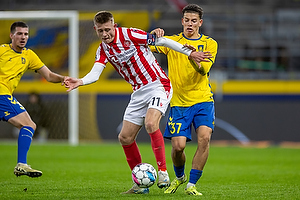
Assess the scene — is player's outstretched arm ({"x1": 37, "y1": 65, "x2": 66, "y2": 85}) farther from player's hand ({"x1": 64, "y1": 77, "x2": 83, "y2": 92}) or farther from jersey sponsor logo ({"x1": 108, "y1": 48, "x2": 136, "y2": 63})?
jersey sponsor logo ({"x1": 108, "y1": 48, "x2": 136, "y2": 63})

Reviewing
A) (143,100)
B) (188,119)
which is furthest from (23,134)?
(188,119)

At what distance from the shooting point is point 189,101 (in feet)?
20.3

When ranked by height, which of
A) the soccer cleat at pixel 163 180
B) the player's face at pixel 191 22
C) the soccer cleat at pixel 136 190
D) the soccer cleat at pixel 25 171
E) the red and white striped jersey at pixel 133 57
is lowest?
the soccer cleat at pixel 136 190

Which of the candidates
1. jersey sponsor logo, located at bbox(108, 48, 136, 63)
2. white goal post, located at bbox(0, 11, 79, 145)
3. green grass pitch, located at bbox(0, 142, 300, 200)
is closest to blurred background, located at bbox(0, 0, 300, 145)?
white goal post, located at bbox(0, 11, 79, 145)

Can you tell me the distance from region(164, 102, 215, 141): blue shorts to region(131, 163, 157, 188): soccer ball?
0.54m

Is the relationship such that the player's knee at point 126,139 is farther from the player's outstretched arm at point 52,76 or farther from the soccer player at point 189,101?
the player's outstretched arm at point 52,76

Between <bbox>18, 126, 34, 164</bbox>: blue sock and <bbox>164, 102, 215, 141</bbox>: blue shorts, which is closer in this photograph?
<bbox>164, 102, 215, 141</bbox>: blue shorts

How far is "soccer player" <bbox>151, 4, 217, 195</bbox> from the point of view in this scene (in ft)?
19.7

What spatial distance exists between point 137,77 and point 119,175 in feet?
8.69

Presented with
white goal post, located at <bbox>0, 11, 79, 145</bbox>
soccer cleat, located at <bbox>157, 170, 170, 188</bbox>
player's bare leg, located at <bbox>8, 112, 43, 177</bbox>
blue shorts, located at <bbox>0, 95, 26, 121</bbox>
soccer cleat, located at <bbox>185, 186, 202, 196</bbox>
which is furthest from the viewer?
white goal post, located at <bbox>0, 11, 79, 145</bbox>

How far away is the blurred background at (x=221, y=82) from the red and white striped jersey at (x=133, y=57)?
30.8 feet

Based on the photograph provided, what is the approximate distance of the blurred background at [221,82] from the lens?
602 inches

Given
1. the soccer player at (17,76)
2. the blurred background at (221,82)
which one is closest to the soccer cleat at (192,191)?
the soccer player at (17,76)

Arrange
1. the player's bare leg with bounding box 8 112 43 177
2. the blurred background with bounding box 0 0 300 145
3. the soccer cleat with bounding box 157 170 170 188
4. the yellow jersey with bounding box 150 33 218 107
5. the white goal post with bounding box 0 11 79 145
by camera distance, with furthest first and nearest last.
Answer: the blurred background with bounding box 0 0 300 145, the white goal post with bounding box 0 11 79 145, the player's bare leg with bounding box 8 112 43 177, the yellow jersey with bounding box 150 33 218 107, the soccer cleat with bounding box 157 170 170 188
